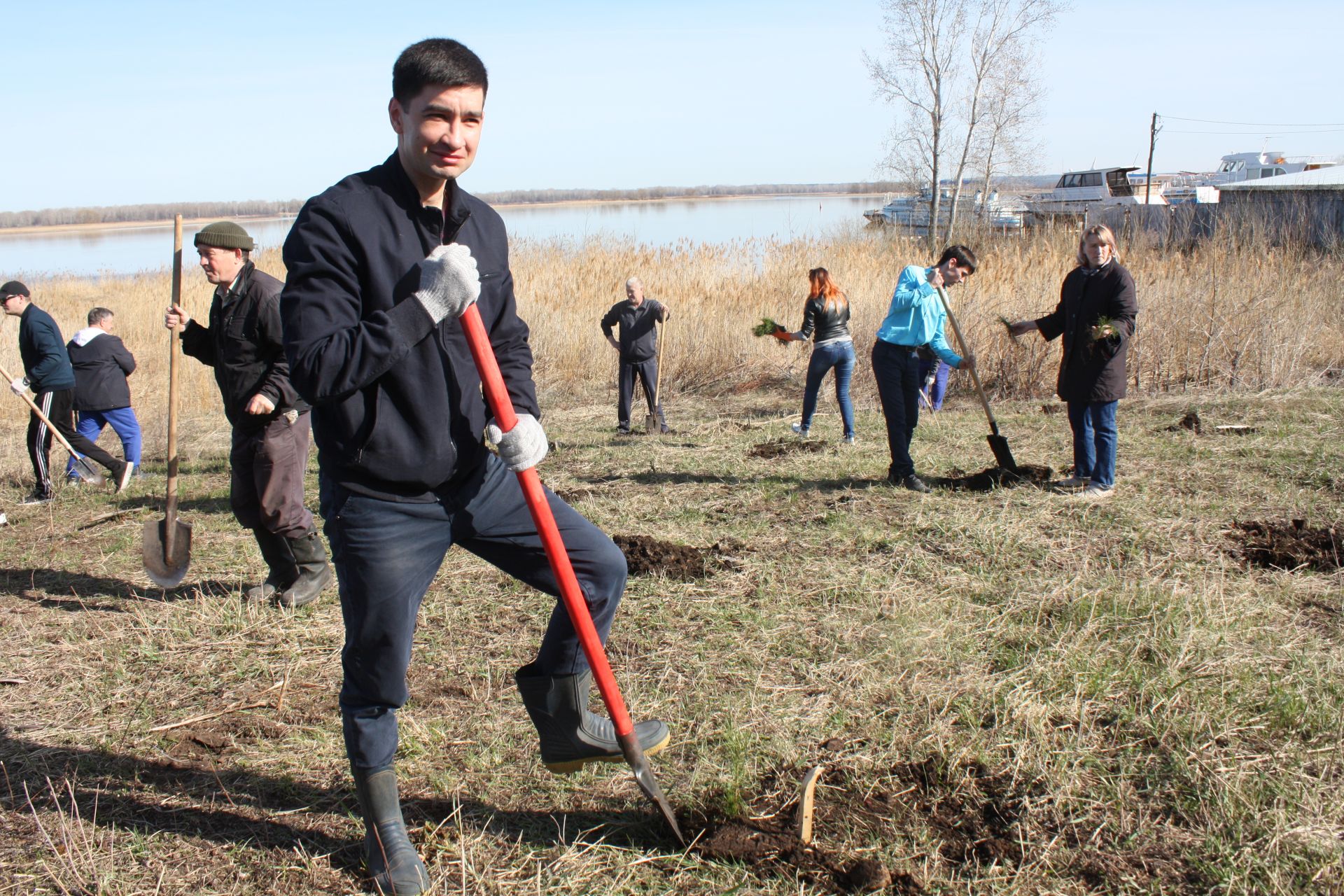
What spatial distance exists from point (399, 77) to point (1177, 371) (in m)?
10.5

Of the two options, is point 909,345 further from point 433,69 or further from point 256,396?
point 433,69

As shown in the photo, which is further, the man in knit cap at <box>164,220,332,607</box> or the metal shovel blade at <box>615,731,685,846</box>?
the man in knit cap at <box>164,220,332,607</box>

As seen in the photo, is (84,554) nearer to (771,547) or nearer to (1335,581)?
(771,547)

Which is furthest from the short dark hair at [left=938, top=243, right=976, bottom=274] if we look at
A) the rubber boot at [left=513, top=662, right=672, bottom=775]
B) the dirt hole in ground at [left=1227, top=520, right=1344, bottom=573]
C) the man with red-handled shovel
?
the rubber boot at [left=513, top=662, right=672, bottom=775]

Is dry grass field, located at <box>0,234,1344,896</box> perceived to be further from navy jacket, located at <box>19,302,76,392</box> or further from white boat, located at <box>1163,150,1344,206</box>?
white boat, located at <box>1163,150,1344,206</box>

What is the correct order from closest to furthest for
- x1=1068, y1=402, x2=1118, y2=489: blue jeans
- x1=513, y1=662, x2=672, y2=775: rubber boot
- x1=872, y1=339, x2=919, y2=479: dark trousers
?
x1=513, y1=662, x2=672, y2=775: rubber boot, x1=1068, y1=402, x2=1118, y2=489: blue jeans, x1=872, y1=339, x2=919, y2=479: dark trousers

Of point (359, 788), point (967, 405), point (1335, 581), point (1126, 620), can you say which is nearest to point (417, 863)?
point (359, 788)

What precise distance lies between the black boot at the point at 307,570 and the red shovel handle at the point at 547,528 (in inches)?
105

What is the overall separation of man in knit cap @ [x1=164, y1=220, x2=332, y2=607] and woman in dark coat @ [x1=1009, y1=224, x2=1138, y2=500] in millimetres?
4675

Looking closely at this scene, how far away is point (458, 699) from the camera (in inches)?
141

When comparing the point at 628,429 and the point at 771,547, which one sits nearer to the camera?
the point at 771,547

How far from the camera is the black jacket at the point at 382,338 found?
204cm

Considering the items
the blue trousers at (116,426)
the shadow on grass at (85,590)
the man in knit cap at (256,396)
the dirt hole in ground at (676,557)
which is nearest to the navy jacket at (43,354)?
the blue trousers at (116,426)

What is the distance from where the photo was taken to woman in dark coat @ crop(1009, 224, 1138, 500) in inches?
235
